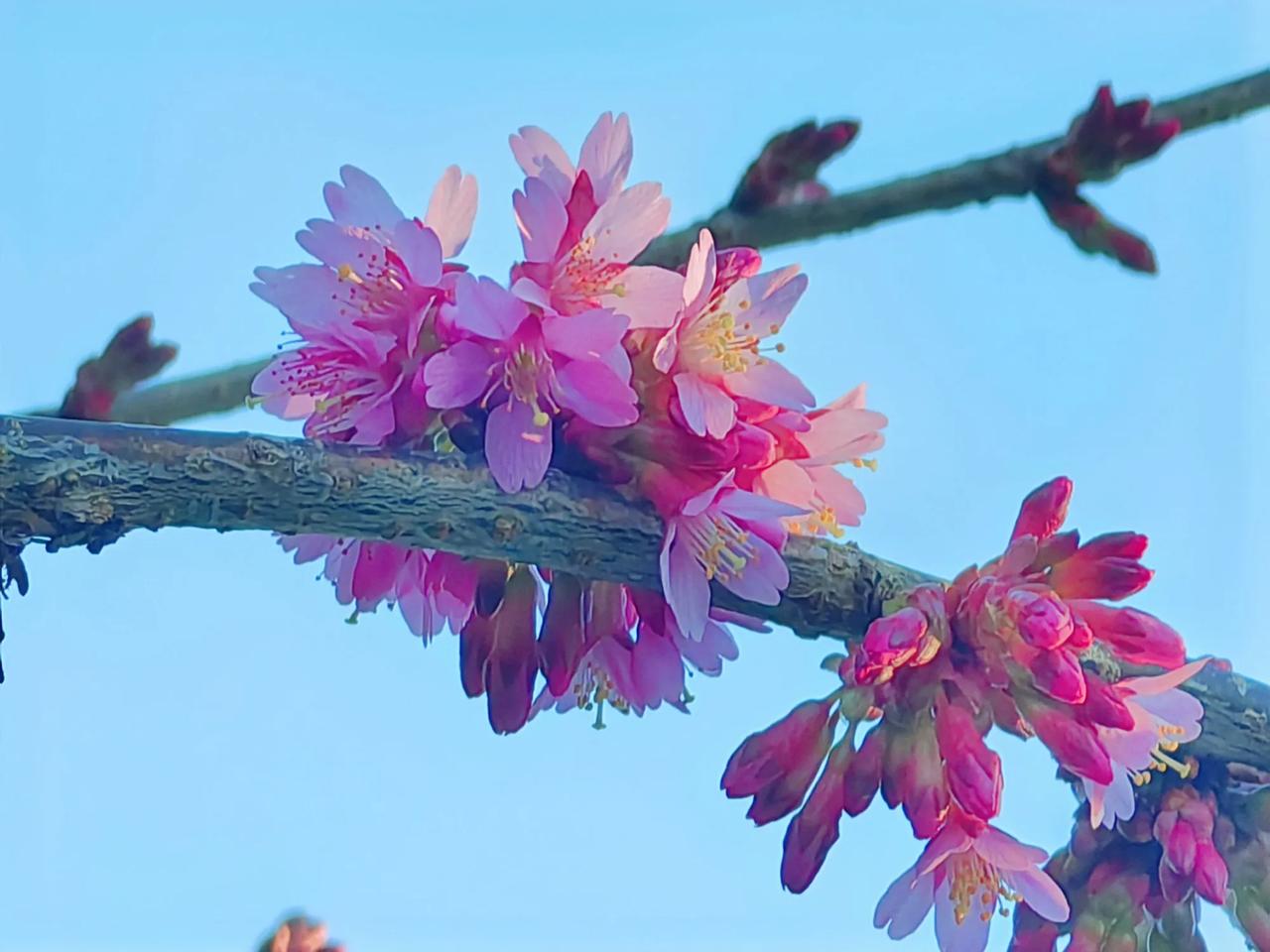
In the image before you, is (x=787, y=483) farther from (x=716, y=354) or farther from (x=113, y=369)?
(x=113, y=369)

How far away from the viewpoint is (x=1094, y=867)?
2.00 metres

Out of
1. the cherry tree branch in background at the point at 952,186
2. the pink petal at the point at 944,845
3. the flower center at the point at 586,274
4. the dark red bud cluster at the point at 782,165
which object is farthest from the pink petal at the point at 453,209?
the pink petal at the point at 944,845

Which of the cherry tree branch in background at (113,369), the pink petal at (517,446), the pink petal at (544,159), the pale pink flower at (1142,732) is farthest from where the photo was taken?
the cherry tree branch in background at (113,369)

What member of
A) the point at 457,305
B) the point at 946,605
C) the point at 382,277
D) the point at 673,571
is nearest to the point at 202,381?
the point at 382,277

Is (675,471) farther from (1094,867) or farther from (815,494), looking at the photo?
(1094,867)

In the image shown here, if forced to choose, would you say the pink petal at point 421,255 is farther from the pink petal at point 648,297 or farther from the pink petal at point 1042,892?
the pink petal at point 1042,892

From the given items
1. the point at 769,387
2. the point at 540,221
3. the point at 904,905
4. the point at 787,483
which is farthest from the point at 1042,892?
the point at 540,221

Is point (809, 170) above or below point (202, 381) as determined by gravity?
above

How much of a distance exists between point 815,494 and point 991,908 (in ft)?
2.18

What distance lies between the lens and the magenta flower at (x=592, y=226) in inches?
A: 70.2

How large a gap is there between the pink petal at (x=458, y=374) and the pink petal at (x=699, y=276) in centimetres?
29

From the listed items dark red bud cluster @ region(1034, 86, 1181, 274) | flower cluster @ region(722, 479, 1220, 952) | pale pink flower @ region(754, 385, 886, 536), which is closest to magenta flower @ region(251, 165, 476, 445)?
pale pink flower @ region(754, 385, 886, 536)

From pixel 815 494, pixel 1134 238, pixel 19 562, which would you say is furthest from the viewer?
pixel 1134 238

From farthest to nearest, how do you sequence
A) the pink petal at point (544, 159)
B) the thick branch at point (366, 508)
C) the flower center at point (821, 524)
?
the flower center at point (821, 524) < the pink petal at point (544, 159) < the thick branch at point (366, 508)
